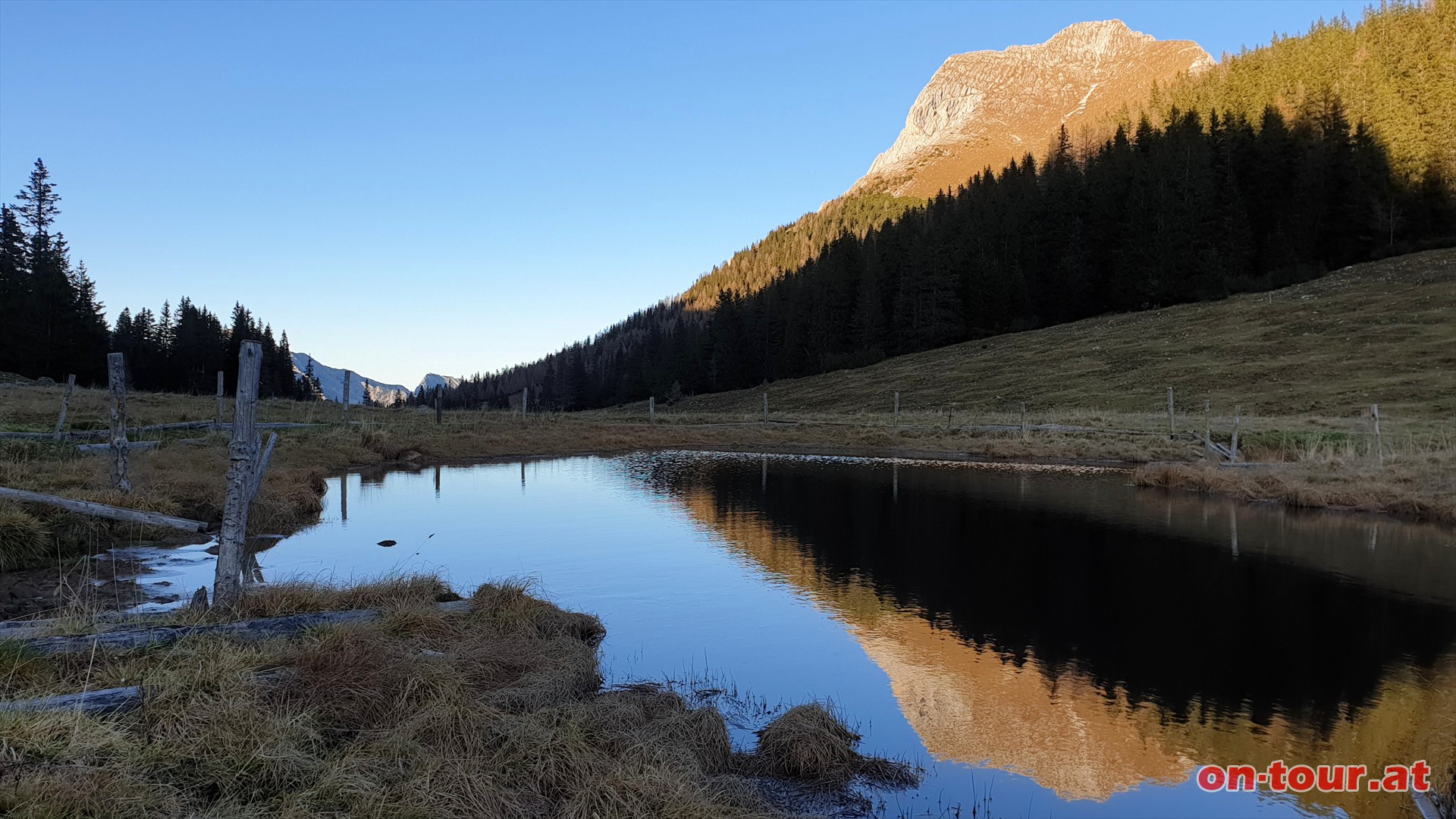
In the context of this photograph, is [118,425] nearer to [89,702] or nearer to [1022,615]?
[89,702]

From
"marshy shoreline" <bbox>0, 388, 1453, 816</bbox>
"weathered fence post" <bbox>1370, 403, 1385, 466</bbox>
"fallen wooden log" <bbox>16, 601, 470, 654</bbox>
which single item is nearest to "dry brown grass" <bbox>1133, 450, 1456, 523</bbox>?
"weathered fence post" <bbox>1370, 403, 1385, 466</bbox>

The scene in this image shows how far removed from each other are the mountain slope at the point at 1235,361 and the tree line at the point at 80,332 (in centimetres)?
5495

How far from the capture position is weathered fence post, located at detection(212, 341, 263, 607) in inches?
345

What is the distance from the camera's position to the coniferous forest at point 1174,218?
7669 cm

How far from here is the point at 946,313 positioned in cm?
9000

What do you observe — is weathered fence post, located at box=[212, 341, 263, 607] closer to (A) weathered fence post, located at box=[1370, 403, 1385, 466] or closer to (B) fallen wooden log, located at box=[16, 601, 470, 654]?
(B) fallen wooden log, located at box=[16, 601, 470, 654]

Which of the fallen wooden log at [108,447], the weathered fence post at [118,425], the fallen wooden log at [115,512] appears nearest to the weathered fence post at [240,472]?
the fallen wooden log at [115,512]

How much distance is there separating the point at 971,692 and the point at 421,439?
107 ft

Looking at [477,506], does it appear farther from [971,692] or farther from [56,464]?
[971,692]

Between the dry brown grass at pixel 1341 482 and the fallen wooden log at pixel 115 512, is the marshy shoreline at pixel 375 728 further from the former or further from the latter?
the dry brown grass at pixel 1341 482

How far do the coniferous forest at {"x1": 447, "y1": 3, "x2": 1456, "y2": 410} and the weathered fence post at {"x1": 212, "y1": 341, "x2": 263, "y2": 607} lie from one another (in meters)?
84.5

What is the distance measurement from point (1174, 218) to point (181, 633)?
89832mm

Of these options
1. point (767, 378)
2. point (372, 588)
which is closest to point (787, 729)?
point (372, 588)

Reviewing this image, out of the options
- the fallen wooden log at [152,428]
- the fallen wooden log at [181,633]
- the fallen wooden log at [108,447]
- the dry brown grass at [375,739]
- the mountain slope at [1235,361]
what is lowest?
the dry brown grass at [375,739]
